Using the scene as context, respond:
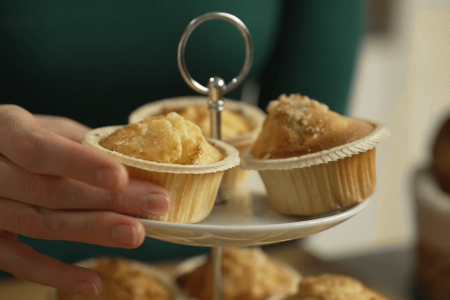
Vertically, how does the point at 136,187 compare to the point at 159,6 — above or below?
below

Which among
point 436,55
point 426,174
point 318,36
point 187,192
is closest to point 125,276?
point 187,192

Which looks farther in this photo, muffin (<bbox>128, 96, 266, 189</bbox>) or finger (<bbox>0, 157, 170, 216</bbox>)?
muffin (<bbox>128, 96, 266, 189</bbox>)

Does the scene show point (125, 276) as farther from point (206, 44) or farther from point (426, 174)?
point (426, 174)

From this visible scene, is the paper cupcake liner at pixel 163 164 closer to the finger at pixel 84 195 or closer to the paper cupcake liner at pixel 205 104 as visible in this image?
the finger at pixel 84 195

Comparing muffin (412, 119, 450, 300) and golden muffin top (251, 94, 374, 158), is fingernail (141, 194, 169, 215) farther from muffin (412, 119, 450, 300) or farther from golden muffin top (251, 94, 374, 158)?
muffin (412, 119, 450, 300)

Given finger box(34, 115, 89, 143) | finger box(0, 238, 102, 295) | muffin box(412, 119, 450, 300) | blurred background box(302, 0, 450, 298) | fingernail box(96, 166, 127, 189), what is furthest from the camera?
blurred background box(302, 0, 450, 298)

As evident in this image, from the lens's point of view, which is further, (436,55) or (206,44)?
(436,55)

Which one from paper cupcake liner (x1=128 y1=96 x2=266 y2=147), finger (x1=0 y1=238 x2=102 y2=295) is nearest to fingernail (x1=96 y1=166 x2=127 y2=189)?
finger (x1=0 y1=238 x2=102 y2=295)

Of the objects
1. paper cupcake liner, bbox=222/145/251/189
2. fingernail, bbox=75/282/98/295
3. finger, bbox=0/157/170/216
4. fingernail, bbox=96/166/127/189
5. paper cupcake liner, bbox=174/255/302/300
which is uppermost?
fingernail, bbox=96/166/127/189
